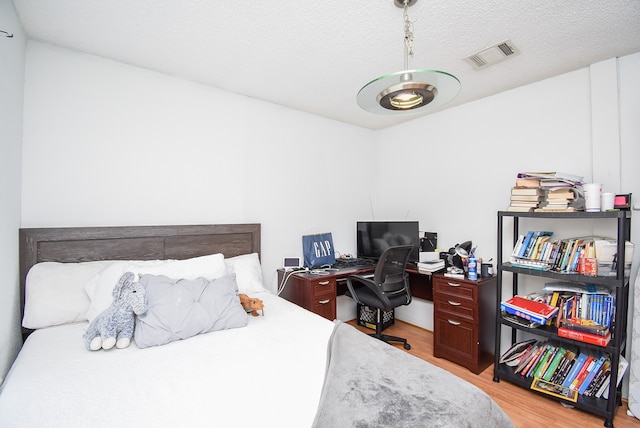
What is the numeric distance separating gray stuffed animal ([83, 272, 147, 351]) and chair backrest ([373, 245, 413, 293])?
70.6 inches

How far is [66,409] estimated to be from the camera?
96 centimetres

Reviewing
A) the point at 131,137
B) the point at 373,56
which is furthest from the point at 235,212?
the point at 373,56

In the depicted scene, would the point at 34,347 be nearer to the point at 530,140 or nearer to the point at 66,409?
the point at 66,409

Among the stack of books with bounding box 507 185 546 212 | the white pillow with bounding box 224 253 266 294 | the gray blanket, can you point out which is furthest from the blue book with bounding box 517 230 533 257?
the white pillow with bounding box 224 253 266 294

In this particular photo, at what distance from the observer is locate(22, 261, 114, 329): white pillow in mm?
1652

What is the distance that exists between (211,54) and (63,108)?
1.08 meters

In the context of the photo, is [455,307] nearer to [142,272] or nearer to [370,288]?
[370,288]

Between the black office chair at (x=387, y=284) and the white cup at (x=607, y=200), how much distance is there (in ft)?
4.41

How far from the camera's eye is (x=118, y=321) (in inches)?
57.5

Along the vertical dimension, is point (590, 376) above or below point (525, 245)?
below

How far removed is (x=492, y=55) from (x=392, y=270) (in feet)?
6.12

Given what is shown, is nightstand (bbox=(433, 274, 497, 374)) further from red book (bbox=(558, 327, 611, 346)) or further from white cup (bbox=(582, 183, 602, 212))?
white cup (bbox=(582, 183, 602, 212))

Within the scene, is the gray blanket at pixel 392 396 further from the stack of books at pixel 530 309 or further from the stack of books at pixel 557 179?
→ the stack of books at pixel 557 179

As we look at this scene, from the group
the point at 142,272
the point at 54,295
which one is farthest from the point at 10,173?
the point at 142,272
